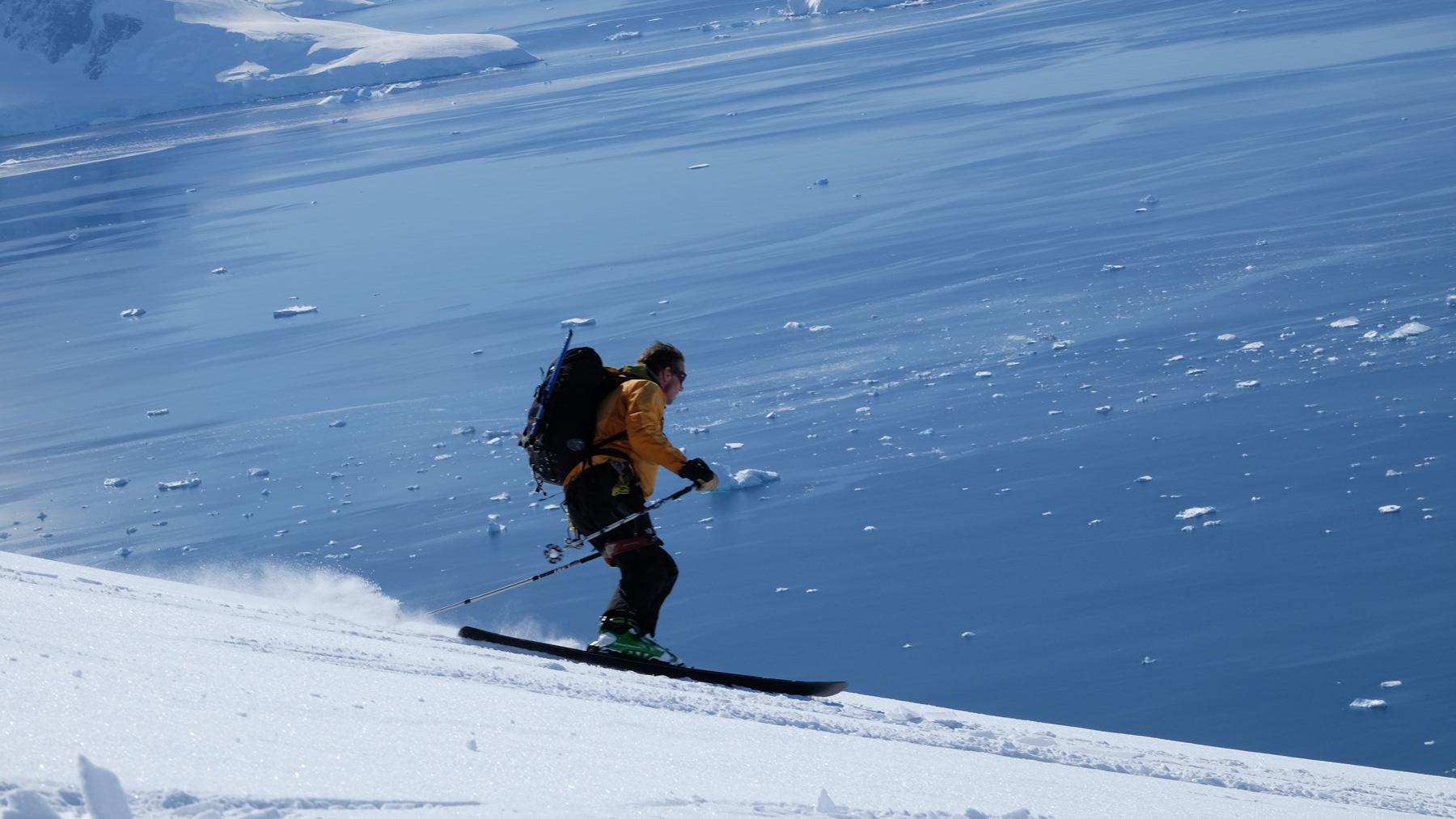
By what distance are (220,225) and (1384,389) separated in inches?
885

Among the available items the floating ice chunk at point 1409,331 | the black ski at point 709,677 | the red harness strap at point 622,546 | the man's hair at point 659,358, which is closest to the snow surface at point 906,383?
the floating ice chunk at point 1409,331

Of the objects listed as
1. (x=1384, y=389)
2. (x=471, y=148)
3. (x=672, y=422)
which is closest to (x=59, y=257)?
(x=471, y=148)

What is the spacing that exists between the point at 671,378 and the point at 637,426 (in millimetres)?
288

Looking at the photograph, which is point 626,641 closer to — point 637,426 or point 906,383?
point 637,426

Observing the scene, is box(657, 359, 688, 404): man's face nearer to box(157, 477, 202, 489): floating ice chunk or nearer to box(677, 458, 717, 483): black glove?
box(677, 458, 717, 483): black glove

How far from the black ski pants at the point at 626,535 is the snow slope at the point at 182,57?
52.4m

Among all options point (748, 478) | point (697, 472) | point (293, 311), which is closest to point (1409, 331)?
point (748, 478)

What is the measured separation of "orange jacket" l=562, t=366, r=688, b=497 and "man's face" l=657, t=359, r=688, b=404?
0.15 ft

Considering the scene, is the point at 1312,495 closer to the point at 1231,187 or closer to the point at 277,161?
the point at 1231,187

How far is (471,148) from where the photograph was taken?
3155 cm

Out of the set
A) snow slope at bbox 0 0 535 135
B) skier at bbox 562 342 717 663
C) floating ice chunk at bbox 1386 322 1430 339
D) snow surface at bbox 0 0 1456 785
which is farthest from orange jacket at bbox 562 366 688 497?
snow slope at bbox 0 0 535 135

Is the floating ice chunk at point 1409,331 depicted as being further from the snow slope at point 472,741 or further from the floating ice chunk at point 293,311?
the floating ice chunk at point 293,311

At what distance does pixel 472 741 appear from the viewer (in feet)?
8.54

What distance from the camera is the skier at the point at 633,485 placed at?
4.42 meters
